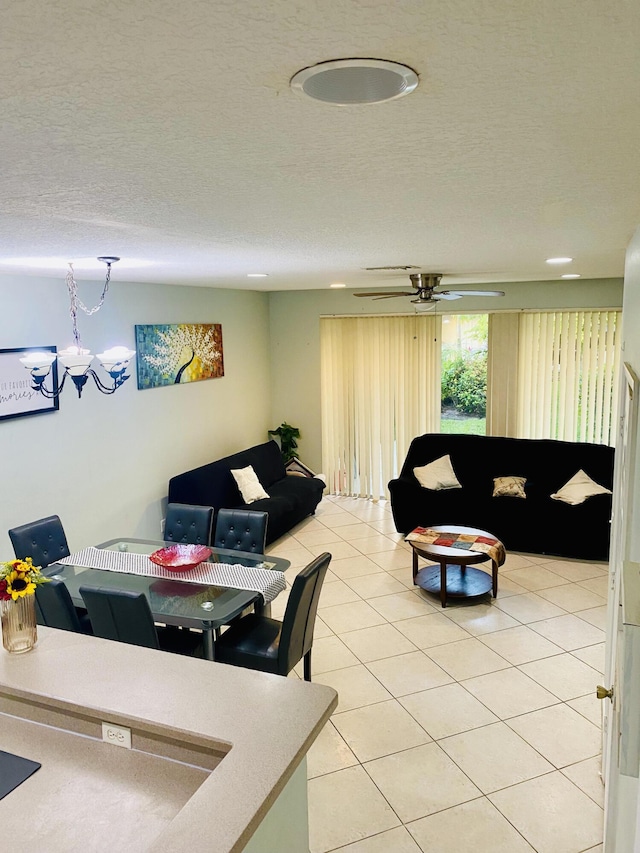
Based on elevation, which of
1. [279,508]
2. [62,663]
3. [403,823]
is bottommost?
[403,823]

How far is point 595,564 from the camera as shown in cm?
602

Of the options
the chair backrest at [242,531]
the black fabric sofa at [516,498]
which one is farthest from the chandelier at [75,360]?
the black fabric sofa at [516,498]

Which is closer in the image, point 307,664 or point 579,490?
point 307,664

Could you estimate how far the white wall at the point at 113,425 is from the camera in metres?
4.76

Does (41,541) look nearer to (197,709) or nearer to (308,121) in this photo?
(197,709)

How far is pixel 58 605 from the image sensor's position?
11.7 feet

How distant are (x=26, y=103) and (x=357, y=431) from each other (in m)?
7.10

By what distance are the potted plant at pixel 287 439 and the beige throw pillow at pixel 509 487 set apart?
2.64 meters

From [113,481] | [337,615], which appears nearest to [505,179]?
[337,615]

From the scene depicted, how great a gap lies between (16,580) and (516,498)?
490cm

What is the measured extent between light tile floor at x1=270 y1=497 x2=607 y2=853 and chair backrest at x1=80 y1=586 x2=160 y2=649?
3.59ft

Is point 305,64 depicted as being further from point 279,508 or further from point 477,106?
point 279,508

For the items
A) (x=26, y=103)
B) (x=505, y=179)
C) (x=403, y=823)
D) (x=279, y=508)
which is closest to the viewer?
(x=26, y=103)

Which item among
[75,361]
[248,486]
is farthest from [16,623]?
[248,486]
